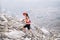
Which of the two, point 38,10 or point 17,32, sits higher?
point 38,10

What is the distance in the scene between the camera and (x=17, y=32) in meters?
2.36

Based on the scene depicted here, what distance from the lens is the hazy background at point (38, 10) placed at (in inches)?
94.3

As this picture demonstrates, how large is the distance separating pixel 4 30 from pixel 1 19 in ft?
0.37

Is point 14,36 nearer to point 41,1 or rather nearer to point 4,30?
point 4,30

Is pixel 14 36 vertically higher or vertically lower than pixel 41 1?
lower

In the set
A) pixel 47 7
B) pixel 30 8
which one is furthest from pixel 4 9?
pixel 47 7

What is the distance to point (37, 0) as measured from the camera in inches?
95.6

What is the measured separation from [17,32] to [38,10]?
299 millimetres

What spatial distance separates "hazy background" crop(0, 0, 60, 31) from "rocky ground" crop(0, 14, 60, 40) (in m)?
0.05

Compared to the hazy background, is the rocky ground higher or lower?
lower

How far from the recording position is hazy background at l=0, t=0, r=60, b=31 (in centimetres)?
240

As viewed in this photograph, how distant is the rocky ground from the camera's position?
2.33 m

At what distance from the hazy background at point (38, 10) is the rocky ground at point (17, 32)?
1.9 inches

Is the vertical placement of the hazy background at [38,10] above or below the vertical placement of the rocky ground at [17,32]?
above
